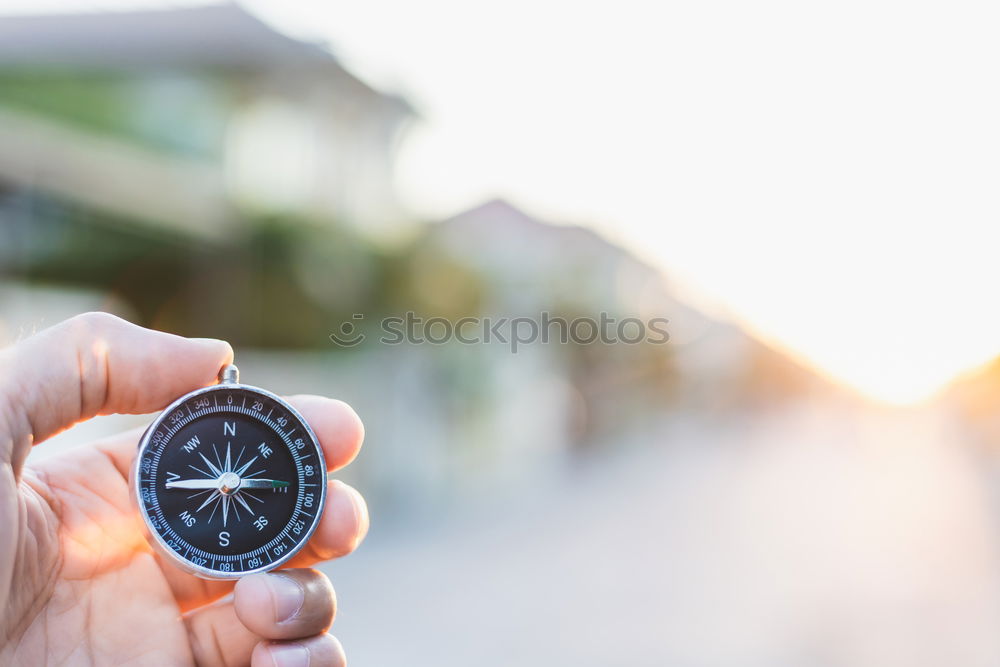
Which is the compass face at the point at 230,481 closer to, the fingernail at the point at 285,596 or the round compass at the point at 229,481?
the round compass at the point at 229,481

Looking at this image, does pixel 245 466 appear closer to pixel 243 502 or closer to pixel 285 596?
pixel 243 502

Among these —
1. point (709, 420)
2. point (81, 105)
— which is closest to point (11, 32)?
point (81, 105)

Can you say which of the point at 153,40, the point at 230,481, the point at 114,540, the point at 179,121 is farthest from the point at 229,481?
the point at 179,121

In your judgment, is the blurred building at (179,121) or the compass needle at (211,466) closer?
the compass needle at (211,466)

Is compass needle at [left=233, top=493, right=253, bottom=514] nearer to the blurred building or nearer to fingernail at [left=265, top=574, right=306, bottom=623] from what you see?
fingernail at [left=265, top=574, right=306, bottom=623]

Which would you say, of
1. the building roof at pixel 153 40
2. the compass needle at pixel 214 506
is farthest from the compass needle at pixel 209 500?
the building roof at pixel 153 40
